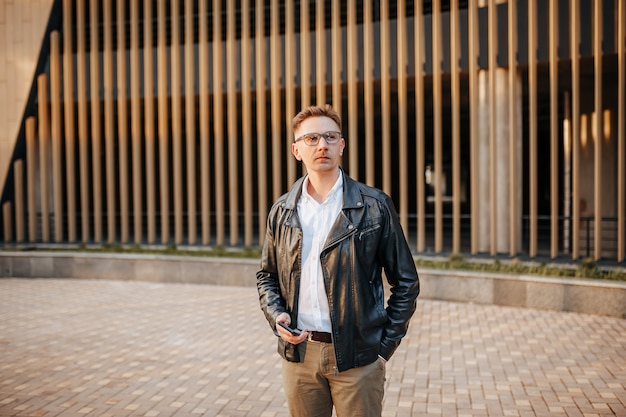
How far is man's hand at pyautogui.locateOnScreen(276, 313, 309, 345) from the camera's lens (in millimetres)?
2447

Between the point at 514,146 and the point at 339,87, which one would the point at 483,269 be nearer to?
the point at 514,146

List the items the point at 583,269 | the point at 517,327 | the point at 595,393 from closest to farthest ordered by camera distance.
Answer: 1. the point at 595,393
2. the point at 517,327
3. the point at 583,269

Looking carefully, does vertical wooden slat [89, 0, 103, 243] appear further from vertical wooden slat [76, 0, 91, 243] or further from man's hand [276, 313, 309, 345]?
man's hand [276, 313, 309, 345]

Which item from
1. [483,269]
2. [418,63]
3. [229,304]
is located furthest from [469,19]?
[229,304]

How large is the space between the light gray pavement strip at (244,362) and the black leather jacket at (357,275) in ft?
7.47

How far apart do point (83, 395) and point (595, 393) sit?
4499mm

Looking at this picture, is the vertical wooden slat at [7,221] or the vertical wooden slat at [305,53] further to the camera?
the vertical wooden slat at [7,221]

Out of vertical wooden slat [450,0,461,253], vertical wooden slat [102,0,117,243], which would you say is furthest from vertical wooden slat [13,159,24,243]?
vertical wooden slat [450,0,461,253]

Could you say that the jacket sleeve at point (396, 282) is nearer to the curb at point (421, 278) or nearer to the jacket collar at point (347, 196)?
the jacket collar at point (347, 196)

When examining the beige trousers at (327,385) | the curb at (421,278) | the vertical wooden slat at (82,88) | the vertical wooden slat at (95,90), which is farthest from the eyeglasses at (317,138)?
the vertical wooden slat at (82,88)

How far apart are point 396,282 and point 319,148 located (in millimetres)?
733

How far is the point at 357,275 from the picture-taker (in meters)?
2.54

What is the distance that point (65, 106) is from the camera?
535 inches

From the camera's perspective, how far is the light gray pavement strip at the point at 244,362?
4.71 meters
